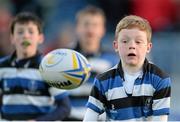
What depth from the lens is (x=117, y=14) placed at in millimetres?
15906

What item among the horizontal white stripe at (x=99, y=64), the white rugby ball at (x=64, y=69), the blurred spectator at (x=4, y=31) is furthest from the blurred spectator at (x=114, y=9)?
the white rugby ball at (x=64, y=69)

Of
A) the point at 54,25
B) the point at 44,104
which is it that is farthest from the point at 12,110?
the point at 54,25

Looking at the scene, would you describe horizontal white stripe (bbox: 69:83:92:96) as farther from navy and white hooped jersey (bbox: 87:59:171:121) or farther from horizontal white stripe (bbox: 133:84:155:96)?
horizontal white stripe (bbox: 133:84:155:96)

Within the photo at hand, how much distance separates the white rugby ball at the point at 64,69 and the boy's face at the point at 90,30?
298cm

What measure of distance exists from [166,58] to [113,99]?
8294mm

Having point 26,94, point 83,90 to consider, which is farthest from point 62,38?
point 26,94

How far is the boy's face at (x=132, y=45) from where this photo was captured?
665 cm

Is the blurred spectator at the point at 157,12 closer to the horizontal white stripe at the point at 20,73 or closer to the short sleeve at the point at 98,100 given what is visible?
the horizontal white stripe at the point at 20,73

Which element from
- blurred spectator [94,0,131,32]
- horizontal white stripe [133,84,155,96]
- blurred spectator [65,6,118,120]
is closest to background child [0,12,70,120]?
blurred spectator [65,6,118,120]

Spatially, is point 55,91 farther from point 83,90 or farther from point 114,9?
point 114,9

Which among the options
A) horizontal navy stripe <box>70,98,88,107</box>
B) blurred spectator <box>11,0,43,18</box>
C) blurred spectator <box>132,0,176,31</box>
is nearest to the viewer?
horizontal navy stripe <box>70,98,88,107</box>

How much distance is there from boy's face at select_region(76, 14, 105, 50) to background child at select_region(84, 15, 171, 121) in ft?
12.3

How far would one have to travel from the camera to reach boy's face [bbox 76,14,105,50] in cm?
1056

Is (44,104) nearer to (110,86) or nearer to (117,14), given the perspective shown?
(110,86)
